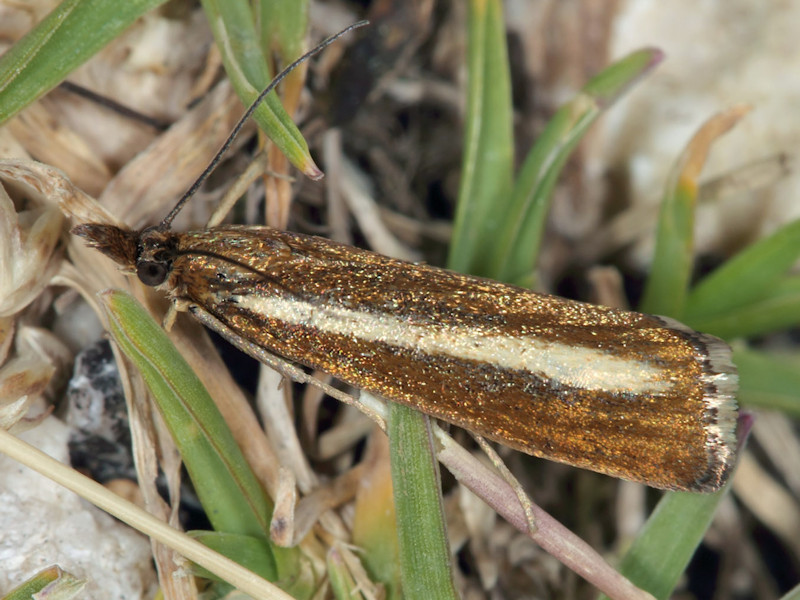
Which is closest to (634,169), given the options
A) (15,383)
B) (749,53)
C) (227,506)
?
(749,53)

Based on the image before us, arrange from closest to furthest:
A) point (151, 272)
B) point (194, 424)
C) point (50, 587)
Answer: point (50, 587)
point (194, 424)
point (151, 272)

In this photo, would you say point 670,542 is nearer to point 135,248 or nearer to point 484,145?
point 484,145

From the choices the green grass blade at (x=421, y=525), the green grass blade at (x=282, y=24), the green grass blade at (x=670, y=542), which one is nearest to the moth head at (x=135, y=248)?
the green grass blade at (x=282, y=24)

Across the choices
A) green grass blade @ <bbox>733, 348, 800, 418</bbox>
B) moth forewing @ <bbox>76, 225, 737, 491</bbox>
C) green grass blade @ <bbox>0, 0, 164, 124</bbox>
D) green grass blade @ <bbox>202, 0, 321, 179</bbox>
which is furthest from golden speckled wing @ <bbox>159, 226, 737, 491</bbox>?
green grass blade @ <bbox>733, 348, 800, 418</bbox>

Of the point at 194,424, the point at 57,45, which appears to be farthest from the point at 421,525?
the point at 57,45

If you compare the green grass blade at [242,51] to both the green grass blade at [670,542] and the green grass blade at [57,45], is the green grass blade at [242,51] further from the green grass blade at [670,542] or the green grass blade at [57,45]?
the green grass blade at [670,542]
